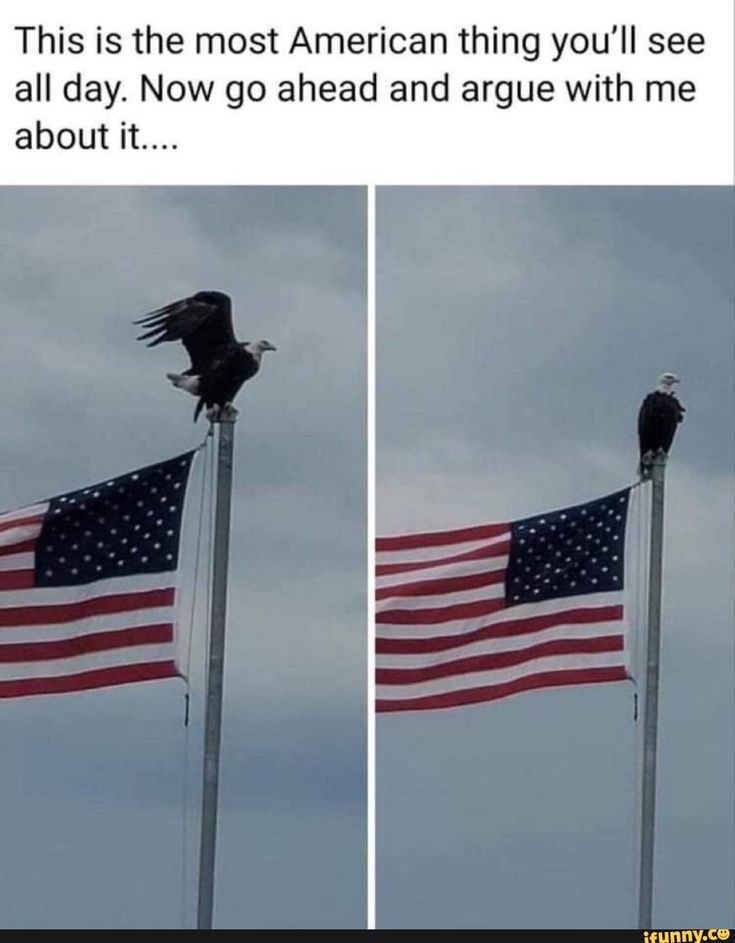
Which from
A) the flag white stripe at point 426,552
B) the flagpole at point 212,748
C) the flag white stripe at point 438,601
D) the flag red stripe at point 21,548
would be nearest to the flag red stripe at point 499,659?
the flag white stripe at point 438,601

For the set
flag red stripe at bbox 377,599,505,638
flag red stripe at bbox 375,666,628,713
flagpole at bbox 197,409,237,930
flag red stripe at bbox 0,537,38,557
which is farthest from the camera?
flag red stripe at bbox 377,599,505,638

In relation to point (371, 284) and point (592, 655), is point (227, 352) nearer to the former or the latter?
point (371, 284)

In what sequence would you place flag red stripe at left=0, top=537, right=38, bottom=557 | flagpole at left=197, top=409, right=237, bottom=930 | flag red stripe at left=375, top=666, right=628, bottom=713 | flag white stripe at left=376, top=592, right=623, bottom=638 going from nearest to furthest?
flagpole at left=197, top=409, right=237, bottom=930, flag red stripe at left=0, top=537, right=38, bottom=557, flag red stripe at left=375, top=666, right=628, bottom=713, flag white stripe at left=376, top=592, right=623, bottom=638

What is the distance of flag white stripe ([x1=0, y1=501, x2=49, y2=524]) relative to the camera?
64.8 feet

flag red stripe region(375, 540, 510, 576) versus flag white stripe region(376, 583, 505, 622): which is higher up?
flag red stripe region(375, 540, 510, 576)

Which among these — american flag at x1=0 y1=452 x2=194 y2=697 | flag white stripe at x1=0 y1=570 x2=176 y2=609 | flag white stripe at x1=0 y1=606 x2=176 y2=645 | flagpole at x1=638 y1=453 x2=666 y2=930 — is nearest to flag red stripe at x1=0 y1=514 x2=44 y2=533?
american flag at x1=0 y1=452 x2=194 y2=697

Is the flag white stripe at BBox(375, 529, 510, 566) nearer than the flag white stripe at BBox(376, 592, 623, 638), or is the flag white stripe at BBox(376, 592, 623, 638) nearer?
the flag white stripe at BBox(376, 592, 623, 638)

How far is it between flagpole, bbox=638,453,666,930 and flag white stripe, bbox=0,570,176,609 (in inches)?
104

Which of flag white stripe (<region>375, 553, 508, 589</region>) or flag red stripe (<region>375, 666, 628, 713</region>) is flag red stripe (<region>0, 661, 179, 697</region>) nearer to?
flag red stripe (<region>375, 666, 628, 713</region>)

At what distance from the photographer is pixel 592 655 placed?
65.3 ft

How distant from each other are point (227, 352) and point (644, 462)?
2424mm
